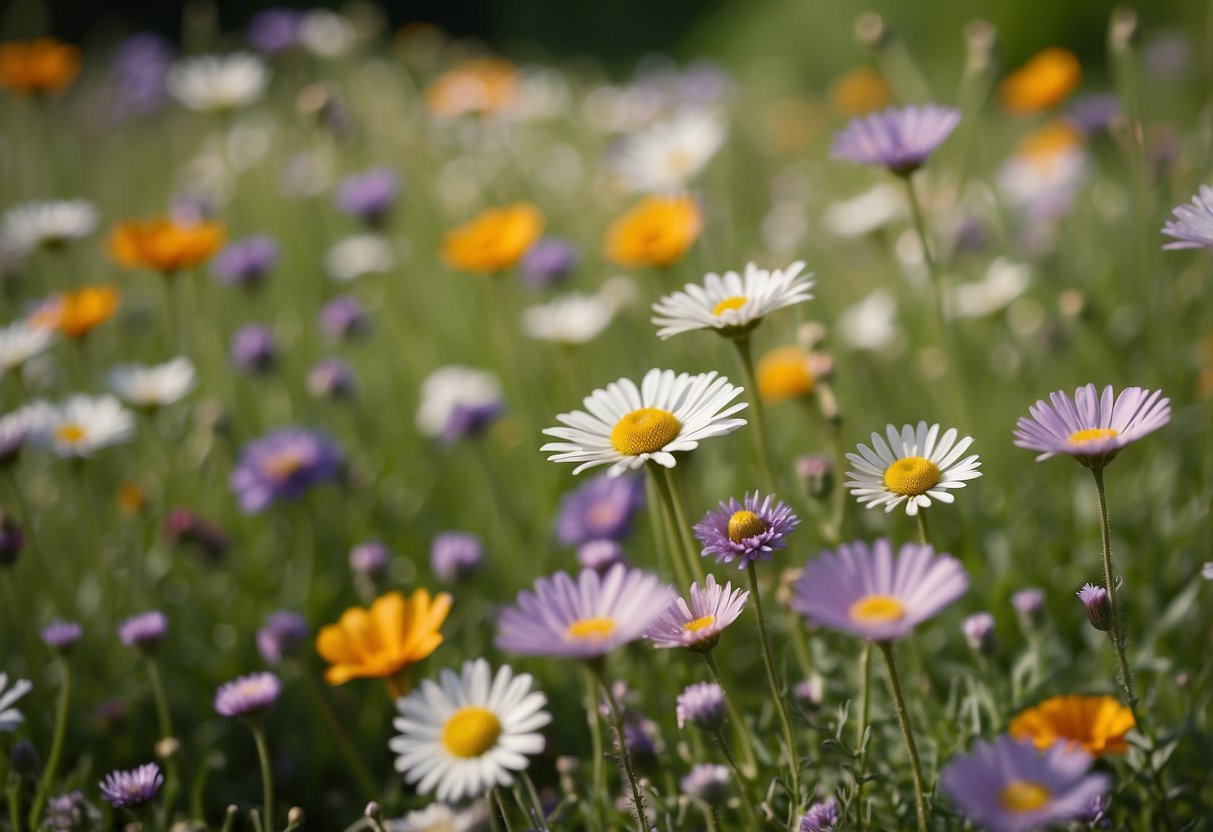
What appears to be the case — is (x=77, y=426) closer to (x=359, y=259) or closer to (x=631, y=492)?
(x=631, y=492)

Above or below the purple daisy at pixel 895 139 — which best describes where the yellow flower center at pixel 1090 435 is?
below

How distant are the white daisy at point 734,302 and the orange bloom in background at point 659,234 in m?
0.53

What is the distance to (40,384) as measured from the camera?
89.2 inches

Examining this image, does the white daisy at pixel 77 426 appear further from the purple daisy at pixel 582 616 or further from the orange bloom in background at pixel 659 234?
the purple daisy at pixel 582 616

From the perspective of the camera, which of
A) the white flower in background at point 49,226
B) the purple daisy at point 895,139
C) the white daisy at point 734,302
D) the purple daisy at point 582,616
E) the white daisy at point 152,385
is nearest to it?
the purple daisy at point 582,616

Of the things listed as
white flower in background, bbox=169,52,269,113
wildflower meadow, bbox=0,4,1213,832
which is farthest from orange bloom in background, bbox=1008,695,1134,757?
white flower in background, bbox=169,52,269,113

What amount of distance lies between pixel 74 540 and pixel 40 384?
0.41m

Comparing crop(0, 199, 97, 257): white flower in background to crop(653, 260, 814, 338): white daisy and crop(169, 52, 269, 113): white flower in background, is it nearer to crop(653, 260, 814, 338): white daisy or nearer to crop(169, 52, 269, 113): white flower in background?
crop(169, 52, 269, 113): white flower in background

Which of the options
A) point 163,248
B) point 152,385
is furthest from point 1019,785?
point 163,248

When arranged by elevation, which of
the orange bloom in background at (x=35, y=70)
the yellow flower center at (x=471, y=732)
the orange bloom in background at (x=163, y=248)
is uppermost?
the orange bloom in background at (x=35, y=70)

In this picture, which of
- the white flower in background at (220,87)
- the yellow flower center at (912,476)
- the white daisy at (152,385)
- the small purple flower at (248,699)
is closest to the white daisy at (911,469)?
the yellow flower center at (912,476)

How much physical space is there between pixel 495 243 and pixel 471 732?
118cm

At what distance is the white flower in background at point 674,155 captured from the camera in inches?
79.4

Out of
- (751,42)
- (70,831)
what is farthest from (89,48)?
(70,831)
